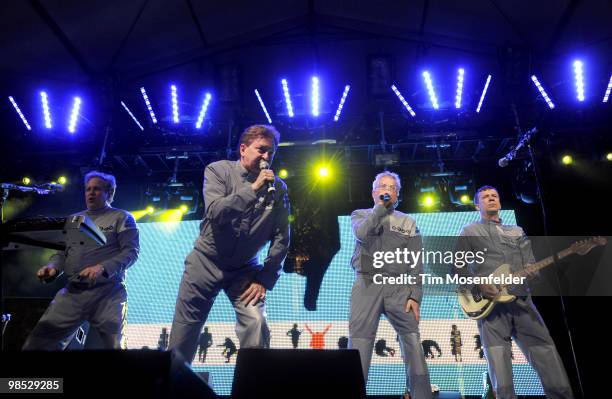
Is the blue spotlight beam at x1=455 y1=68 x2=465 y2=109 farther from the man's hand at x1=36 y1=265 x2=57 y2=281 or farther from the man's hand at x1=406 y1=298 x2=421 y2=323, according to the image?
the man's hand at x1=36 y1=265 x2=57 y2=281

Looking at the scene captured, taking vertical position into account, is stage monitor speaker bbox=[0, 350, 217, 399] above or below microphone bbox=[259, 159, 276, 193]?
below

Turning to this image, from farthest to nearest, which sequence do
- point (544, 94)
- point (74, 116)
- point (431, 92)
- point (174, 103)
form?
point (74, 116) → point (174, 103) → point (431, 92) → point (544, 94)

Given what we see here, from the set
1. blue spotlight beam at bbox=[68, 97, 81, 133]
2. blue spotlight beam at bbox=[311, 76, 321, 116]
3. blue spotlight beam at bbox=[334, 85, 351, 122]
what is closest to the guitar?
Result: blue spotlight beam at bbox=[334, 85, 351, 122]

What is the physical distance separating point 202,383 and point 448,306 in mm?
3778

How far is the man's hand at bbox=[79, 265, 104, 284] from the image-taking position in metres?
3.05

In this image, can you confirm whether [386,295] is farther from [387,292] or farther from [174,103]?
[174,103]

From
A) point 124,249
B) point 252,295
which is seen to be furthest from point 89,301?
point 252,295

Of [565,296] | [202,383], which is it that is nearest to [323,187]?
[565,296]

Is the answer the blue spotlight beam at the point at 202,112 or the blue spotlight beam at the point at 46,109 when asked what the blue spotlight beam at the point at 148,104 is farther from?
the blue spotlight beam at the point at 46,109

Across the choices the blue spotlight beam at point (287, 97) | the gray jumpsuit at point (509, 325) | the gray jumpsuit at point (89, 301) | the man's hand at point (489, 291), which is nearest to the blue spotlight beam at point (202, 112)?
the blue spotlight beam at point (287, 97)

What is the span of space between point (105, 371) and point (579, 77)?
19.7ft

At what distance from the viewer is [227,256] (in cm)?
266

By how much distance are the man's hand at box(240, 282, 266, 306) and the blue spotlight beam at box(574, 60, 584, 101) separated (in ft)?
16.3

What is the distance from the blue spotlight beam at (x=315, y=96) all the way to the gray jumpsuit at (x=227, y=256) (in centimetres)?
265
